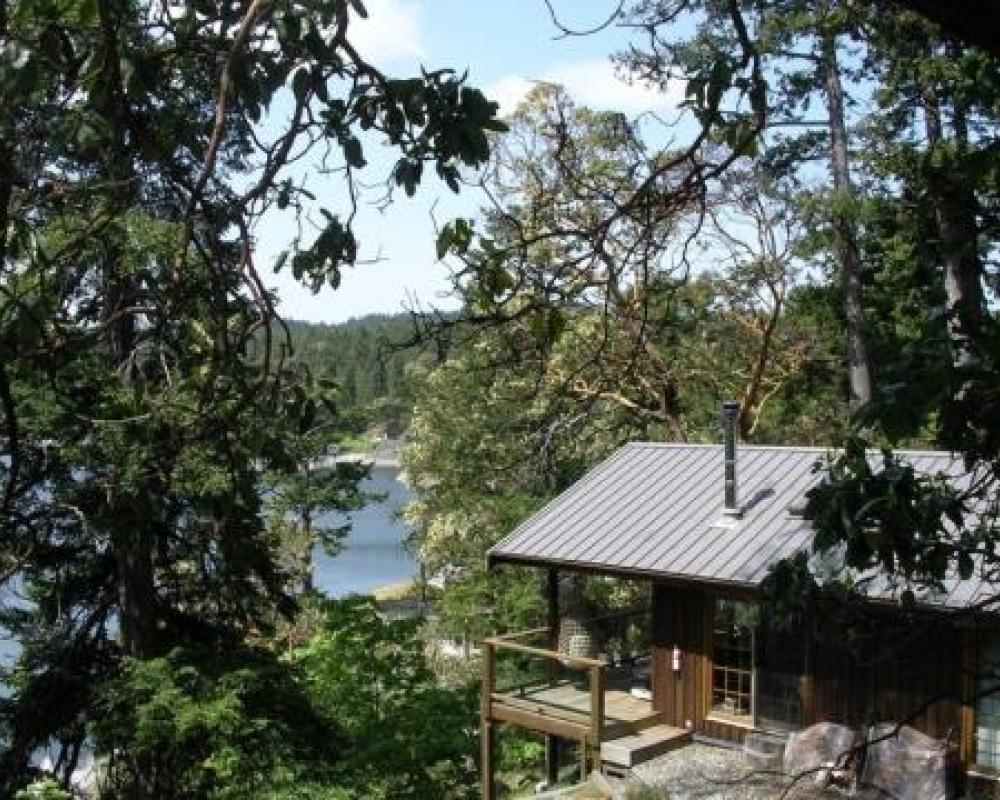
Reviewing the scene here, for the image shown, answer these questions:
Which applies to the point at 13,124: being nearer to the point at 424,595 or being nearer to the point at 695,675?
the point at 695,675

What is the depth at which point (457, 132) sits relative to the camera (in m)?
2.43

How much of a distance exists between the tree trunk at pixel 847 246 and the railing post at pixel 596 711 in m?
7.07

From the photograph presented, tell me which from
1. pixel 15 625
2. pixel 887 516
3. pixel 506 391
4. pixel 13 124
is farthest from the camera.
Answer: pixel 506 391

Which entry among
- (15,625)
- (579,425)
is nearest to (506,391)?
(579,425)

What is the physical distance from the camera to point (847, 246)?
18.0 meters

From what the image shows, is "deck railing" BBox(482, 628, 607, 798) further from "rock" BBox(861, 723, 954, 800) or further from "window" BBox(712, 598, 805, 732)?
"rock" BBox(861, 723, 954, 800)

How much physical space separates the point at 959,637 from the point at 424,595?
60.7ft

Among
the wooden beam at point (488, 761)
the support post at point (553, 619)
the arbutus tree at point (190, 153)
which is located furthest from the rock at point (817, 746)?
the arbutus tree at point (190, 153)

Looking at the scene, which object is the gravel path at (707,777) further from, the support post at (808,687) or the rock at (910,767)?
the support post at (808,687)

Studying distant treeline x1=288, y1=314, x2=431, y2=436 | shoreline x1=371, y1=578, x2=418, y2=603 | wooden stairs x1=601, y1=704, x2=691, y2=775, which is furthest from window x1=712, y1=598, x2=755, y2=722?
shoreline x1=371, y1=578, x2=418, y2=603

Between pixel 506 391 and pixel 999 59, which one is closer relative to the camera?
pixel 999 59

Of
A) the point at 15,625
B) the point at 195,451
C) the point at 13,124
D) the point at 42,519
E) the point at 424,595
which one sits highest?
the point at 13,124

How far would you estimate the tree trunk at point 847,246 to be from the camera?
1811cm

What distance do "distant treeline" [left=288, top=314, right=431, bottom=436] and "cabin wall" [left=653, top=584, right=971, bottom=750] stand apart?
4.48 metres
